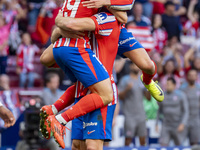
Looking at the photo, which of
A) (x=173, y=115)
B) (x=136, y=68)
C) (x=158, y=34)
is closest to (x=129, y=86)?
(x=136, y=68)

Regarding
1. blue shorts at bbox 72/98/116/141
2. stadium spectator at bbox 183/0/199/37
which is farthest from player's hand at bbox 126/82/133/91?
stadium spectator at bbox 183/0/199/37

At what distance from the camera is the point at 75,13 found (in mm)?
5078

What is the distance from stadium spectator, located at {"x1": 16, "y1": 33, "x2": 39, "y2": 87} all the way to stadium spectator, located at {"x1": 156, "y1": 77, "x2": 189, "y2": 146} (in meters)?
3.31

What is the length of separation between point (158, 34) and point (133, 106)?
4.08m

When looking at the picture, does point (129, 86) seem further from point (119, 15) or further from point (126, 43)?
point (119, 15)

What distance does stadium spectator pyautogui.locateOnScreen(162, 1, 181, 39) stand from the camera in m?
13.7

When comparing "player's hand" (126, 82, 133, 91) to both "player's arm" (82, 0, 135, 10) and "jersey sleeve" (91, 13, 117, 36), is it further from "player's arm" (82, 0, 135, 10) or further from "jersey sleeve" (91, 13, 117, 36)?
"player's arm" (82, 0, 135, 10)

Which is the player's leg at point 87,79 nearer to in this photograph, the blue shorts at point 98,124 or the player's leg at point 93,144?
the blue shorts at point 98,124

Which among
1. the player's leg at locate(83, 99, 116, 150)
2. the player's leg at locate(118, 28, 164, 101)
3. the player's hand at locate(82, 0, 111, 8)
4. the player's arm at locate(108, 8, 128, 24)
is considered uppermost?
the player's hand at locate(82, 0, 111, 8)

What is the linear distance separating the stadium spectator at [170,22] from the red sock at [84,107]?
8.92 m

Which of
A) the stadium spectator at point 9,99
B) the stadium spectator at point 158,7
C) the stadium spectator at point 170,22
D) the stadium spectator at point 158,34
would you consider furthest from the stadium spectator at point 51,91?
the stadium spectator at point 158,7

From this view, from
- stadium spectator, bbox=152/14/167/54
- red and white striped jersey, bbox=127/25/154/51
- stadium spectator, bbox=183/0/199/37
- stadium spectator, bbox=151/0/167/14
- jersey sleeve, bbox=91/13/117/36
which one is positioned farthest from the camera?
stadium spectator, bbox=183/0/199/37

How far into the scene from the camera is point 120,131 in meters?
10.4

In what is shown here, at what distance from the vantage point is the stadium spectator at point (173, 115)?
10.3 metres
